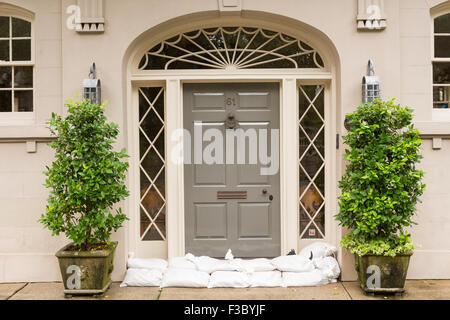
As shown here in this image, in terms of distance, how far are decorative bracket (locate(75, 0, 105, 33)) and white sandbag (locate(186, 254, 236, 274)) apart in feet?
10.5

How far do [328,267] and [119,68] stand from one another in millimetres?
3670

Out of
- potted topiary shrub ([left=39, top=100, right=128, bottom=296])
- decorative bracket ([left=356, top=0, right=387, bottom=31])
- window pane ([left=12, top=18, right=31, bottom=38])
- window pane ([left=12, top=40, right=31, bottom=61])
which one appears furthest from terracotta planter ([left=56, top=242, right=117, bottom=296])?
decorative bracket ([left=356, top=0, right=387, bottom=31])

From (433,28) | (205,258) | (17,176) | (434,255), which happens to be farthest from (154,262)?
(433,28)

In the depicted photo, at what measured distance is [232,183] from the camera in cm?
682

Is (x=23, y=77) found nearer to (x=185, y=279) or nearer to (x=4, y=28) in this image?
(x=4, y=28)

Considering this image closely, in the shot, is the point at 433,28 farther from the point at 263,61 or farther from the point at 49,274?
the point at 49,274

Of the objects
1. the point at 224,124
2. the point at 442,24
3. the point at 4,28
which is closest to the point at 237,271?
the point at 224,124

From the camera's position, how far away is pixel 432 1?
6.38 meters

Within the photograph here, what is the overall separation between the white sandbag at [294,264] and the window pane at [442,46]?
3292mm

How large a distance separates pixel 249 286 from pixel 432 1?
14.2ft

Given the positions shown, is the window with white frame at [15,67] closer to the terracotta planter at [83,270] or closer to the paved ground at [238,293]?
the terracotta planter at [83,270]

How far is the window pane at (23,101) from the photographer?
6.63m

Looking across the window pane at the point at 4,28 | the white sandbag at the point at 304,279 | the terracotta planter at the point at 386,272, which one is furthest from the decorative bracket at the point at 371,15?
the window pane at the point at 4,28

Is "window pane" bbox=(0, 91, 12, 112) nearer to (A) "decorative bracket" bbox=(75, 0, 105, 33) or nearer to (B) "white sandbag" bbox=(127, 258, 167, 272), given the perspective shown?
(A) "decorative bracket" bbox=(75, 0, 105, 33)
